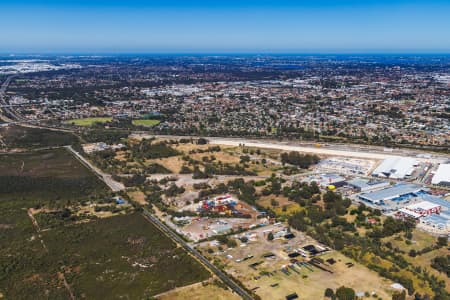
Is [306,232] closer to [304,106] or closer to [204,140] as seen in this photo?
[204,140]

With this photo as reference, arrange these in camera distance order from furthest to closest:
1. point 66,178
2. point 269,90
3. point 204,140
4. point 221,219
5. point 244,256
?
point 269,90 < point 204,140 < point 66,178 < point 221,219 < point 244,256

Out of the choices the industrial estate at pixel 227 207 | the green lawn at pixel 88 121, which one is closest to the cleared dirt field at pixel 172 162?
the industrial estate at pixel 227 207

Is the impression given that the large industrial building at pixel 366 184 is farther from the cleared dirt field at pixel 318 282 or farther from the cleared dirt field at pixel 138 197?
the cleared dirt field at pixel 138 197

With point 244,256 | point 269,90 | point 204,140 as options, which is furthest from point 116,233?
point 269,90

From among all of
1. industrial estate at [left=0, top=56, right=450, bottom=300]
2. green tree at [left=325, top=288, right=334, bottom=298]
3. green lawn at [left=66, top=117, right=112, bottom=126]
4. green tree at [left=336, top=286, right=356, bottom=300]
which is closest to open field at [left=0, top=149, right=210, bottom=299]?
industrial estate at [left=0, top=56, right=450, bottom=300]

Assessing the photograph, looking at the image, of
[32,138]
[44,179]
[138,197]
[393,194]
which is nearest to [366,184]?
[393,194]

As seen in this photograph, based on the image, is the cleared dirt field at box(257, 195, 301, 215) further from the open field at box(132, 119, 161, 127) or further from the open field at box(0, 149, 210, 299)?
the open field at box(132, 119, 161, 127)

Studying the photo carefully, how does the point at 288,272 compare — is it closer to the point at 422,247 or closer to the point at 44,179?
the point at 422,247
